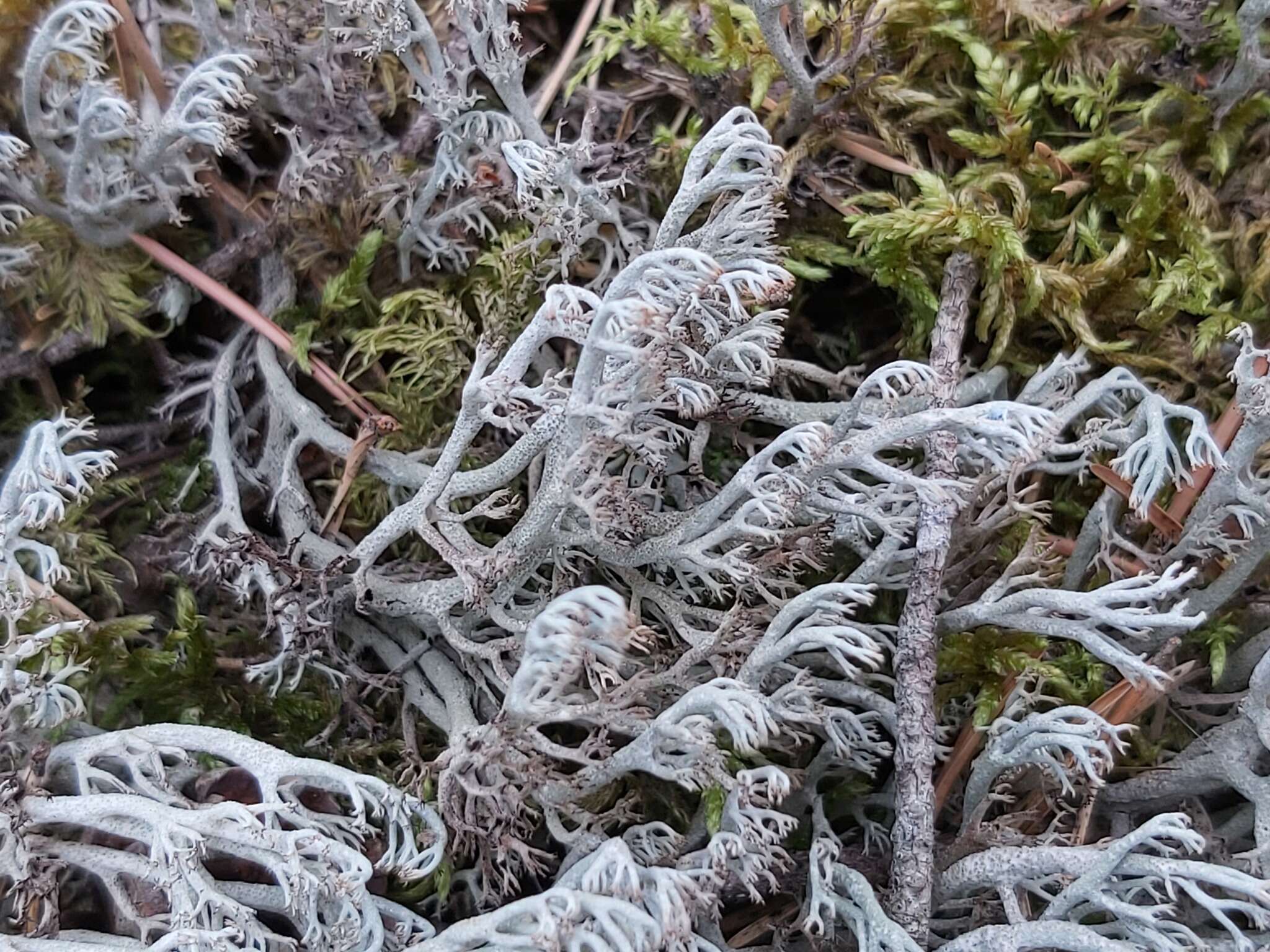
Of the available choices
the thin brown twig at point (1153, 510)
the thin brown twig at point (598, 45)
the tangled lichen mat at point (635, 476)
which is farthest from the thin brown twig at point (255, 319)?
the thin brown twig at point (1153, 510)

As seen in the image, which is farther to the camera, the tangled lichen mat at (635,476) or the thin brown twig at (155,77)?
the thin brown twig at (155,77)

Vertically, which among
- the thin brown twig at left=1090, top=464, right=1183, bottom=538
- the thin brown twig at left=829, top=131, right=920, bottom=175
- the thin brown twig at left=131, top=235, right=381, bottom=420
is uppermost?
the thin brown twig at left=829, top=131, right=920, bottom=175

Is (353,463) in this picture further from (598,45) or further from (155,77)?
(598,45)

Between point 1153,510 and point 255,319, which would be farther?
point 255,319

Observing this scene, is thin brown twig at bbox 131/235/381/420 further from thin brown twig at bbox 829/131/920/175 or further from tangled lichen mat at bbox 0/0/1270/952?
thin brown twig at bbox 829/131/920/175

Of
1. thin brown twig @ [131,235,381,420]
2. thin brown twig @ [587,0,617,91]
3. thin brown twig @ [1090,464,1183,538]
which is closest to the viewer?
thin brown twig @ [1090,464,1183,538]

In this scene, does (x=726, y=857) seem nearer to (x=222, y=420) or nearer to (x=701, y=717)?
(x=701, y=717)

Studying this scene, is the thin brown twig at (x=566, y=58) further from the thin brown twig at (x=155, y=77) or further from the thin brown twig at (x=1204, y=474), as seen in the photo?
the thin brown twig at (x=1204, y=474)

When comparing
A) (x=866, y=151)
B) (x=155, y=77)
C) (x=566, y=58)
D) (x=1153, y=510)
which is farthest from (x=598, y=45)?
(x=1153, y=510)

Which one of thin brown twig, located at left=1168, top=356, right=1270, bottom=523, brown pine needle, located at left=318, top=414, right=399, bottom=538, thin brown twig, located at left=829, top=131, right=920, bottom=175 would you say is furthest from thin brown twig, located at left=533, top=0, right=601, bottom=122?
thin brown twig, located at left=1168, top=356, right=1270, bottom=523

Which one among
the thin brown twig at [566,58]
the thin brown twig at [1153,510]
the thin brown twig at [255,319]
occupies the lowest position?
the thin brown twig at [1153,510]

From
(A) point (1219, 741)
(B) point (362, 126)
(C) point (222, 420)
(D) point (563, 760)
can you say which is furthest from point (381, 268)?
(A) point (1219, 741)
